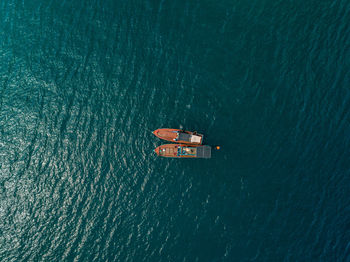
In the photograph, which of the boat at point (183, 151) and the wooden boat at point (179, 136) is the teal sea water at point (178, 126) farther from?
the wooden boat at point (179, 136)

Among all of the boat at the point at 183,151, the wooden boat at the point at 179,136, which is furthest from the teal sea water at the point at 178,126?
the wooden boat at the point at 179,136

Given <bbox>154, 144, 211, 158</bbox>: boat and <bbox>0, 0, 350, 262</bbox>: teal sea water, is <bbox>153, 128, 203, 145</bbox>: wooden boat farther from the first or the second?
<bbox>0, 0, 350, 262</bbox>: teal sea water

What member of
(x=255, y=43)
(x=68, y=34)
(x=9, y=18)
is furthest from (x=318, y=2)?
(x=9, y=18)

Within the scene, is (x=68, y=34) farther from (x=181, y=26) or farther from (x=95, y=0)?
(x=181, y=26)

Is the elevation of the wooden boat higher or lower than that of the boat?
higher

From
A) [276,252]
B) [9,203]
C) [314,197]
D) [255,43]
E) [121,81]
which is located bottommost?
[9,203]

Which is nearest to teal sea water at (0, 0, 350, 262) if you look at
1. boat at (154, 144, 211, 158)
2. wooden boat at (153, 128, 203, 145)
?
boat at (154, 144, 211, 158)

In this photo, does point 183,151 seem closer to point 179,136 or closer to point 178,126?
point 179,136
